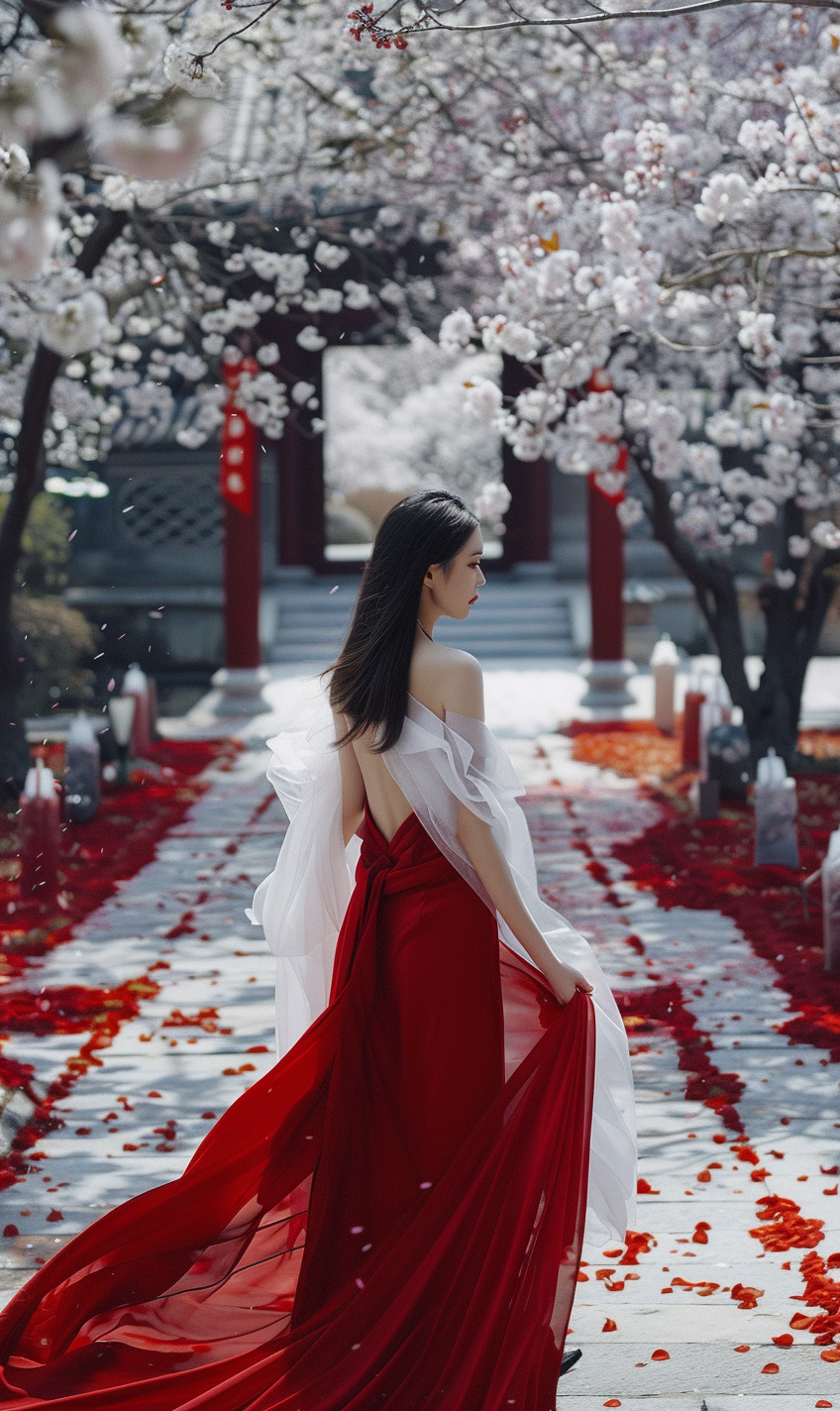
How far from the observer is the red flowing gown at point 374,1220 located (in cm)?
279

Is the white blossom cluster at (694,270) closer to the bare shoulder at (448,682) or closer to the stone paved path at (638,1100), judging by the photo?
the stone paved path at (638,1100)

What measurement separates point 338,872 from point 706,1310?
1.31m

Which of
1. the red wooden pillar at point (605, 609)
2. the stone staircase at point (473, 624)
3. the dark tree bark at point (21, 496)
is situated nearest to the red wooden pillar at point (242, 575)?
the stone staircase at point (473, 624)

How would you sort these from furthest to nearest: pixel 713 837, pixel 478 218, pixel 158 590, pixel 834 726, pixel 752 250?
pixel 158 590
pixel 834 726
pixel 478 218
pixel 713 837
pixel 752 250

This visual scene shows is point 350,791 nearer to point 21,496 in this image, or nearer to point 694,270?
point 694,270

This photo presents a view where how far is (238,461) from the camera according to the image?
1383 cm

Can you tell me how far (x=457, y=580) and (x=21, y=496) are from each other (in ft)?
21.9

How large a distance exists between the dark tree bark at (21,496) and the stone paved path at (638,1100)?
1500 mm

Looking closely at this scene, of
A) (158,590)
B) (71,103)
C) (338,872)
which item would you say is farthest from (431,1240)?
(158,590)

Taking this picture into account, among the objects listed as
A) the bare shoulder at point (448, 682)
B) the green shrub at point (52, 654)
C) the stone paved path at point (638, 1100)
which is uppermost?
the bare shoulder at point (448, 682)

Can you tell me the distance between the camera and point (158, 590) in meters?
16.8

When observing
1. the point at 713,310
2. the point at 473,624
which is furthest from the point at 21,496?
the point at 473,624

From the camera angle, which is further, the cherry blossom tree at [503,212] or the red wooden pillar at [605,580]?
the red wooden pillar at [605,580]

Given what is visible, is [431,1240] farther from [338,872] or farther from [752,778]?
[752,778]
